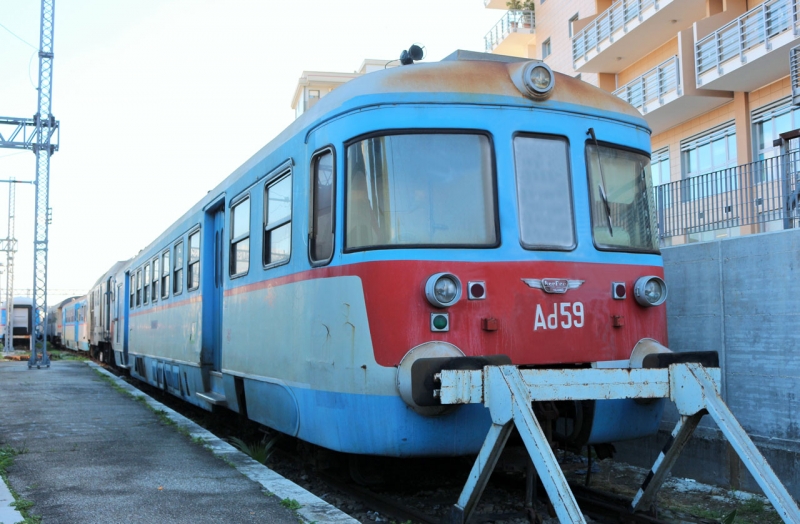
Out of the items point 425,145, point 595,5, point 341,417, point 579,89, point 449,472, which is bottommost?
point 449,472

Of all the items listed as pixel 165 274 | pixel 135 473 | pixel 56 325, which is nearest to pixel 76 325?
pixel 56 325

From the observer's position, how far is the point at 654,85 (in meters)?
21.5

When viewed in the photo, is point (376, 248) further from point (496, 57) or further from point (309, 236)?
point (496, 57)

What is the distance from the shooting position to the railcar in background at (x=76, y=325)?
30875mm

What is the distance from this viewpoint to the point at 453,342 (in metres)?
5.23

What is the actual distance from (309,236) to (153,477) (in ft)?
7.22

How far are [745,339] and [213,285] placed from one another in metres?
5.83

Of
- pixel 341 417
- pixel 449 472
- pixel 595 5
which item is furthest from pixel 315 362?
pixel 595 5

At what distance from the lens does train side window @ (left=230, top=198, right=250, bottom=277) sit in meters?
7.76

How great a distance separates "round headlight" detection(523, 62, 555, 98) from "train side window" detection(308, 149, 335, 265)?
4.94 feet

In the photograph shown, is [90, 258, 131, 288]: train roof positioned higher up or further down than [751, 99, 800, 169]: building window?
further down

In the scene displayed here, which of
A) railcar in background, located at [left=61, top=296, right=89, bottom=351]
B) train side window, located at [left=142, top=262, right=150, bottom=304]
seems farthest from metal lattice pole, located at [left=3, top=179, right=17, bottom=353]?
train side window, located at [left=142, top=262, right=150, bottom=304]

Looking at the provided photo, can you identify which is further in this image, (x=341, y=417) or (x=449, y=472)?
(x=449, y=472)

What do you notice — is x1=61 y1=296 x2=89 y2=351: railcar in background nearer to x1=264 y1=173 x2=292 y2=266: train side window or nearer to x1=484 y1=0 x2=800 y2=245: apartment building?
x1=484 y1=0 x2=800 y2=245: apartment building
